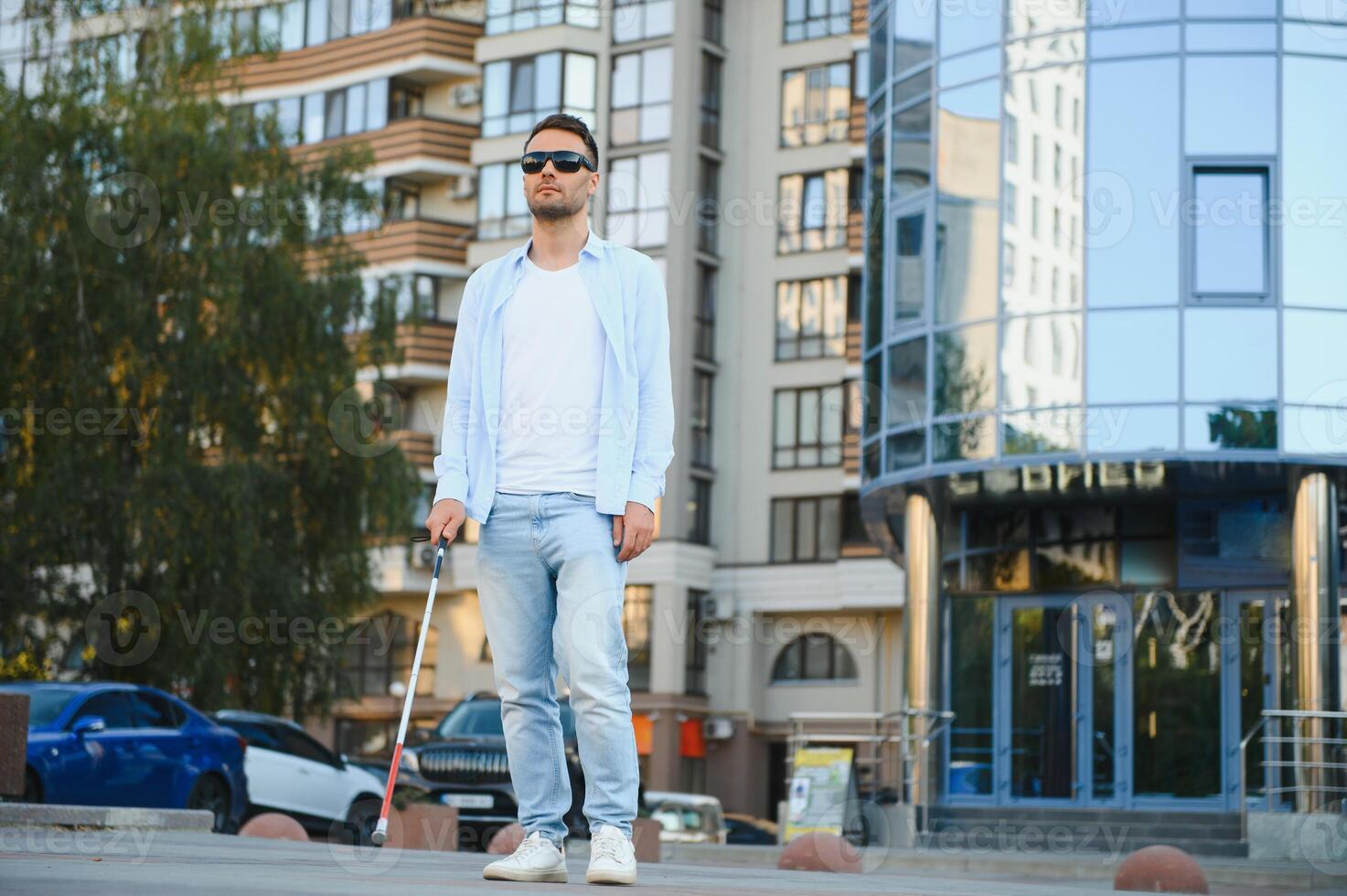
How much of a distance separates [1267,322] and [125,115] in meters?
17.6

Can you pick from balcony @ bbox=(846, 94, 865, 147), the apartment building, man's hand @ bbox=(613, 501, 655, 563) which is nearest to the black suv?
man's hand @ bbox=(613, 501, 655, 563)

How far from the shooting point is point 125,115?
31.2 m

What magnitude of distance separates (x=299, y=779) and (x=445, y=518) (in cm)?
1646

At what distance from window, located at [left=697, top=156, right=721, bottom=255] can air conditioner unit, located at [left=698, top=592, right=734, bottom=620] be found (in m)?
9.05

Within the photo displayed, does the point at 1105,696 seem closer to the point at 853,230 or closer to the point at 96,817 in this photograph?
the point at 96,817

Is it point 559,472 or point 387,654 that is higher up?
point 559,472

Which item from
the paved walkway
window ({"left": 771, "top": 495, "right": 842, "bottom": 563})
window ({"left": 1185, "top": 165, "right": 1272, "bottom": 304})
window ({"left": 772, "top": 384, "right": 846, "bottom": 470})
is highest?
window ({"left": 772, "top": 384, "right": 846, "bottom": 470})

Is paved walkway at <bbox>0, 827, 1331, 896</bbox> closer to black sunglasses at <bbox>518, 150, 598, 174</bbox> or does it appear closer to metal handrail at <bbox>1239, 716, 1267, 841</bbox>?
black sunglasses at <bbox>518, 150, 598, 174</bbox>

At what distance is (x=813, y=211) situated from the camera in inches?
2064

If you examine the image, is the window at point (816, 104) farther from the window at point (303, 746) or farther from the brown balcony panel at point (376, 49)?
the window at point (303, 746)

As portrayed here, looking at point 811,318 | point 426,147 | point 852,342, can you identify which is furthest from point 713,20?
point 852,342

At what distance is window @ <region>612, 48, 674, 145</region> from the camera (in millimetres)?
52656

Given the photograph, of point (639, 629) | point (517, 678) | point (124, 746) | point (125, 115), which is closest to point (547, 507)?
point (517, 678)

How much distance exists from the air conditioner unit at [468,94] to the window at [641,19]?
4991 mm
